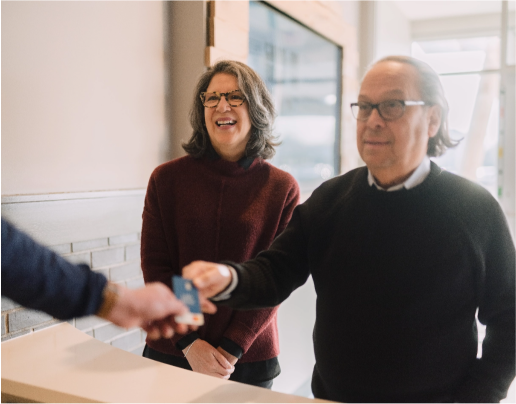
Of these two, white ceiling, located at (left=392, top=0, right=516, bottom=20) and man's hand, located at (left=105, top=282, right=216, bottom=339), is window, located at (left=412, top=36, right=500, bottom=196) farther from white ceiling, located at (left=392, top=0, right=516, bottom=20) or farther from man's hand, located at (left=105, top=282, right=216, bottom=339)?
man's hand, located at (left=105, top=282, right=216, bottom=339)

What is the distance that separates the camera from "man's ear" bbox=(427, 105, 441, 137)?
1295 mm

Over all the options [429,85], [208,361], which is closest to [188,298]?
[208,361]

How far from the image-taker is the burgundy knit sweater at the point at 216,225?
1.60 metres

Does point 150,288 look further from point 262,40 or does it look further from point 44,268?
point 262,40

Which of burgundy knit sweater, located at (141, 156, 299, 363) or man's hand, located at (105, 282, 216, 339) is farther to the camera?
burgundy knit sweater, located at (141, 156, 299, 363)

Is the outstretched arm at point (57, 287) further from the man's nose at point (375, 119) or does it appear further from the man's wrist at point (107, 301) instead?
the man's nose at point (375, 119)

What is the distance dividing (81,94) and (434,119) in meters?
1.33

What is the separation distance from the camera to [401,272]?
46.6 inches

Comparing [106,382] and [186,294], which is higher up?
[186,294]

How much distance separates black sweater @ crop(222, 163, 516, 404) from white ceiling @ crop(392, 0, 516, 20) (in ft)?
16.2

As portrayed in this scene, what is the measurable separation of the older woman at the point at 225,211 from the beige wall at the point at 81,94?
41 cm

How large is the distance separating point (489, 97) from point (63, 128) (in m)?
4.99

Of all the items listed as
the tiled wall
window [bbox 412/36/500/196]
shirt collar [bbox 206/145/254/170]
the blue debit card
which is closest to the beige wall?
the tiled wall

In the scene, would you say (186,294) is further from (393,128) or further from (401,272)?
(393,128)
